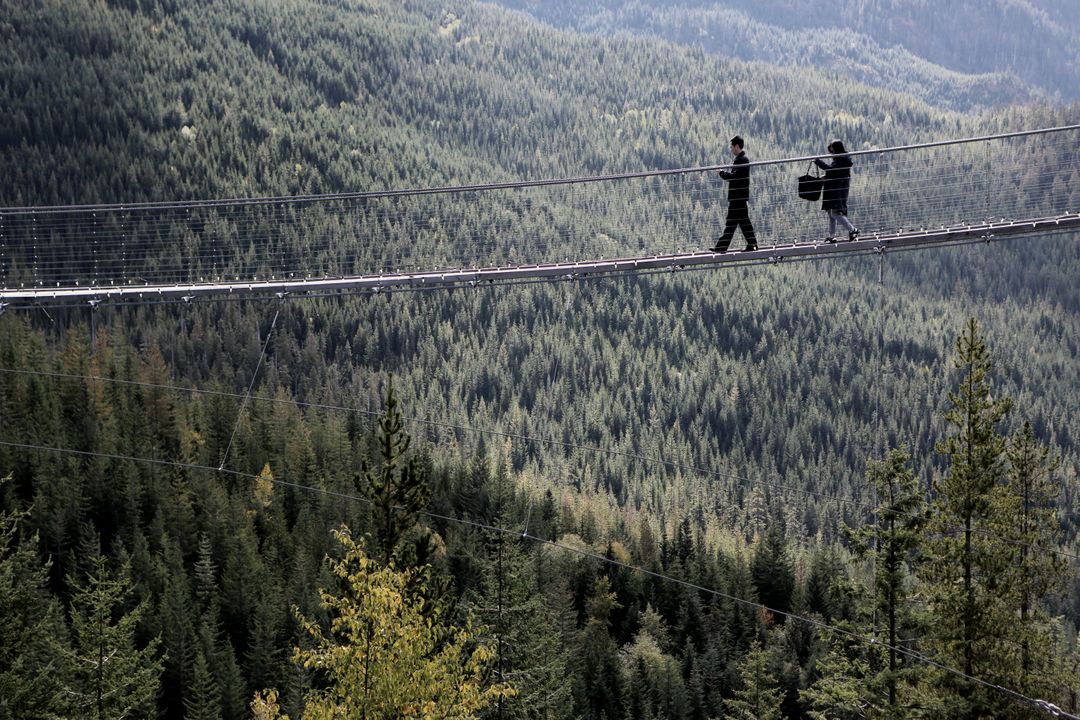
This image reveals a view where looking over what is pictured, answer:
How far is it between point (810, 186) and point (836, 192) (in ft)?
1.27

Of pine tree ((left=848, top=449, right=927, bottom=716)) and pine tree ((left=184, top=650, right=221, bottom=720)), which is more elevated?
pine tree ((left=848, top=449, right=927, bottom=716))

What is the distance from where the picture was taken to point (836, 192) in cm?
2233

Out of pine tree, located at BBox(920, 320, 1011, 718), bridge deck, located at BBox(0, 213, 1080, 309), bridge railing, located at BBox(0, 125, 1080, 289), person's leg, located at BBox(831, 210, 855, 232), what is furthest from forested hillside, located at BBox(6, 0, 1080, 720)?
bridge railing, located at BBox(0, 125, 1080, 289)

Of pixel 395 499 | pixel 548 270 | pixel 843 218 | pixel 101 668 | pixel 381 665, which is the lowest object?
pixel 101 668

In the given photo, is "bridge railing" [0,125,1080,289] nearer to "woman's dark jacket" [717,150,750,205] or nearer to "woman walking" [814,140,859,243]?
"woman's dark jacket" [717,150,750,205]

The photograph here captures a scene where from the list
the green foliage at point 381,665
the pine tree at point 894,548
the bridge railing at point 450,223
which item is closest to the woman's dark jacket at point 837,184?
the green foliage at point 381,665

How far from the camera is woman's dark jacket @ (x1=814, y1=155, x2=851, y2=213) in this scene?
71.9 feet

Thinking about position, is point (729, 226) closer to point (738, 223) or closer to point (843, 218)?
point (738, 223)

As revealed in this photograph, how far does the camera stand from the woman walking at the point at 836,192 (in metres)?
21.9

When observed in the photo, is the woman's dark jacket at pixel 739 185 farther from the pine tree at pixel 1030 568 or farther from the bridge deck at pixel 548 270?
the pine tree at pixel 1030 568

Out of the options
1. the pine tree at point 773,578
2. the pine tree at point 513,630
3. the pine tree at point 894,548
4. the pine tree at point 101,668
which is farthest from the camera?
the pine tree at point 773,578

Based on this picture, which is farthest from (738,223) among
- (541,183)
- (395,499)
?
(395,499)

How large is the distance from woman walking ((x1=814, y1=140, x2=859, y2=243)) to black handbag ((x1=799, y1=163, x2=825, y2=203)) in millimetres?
118

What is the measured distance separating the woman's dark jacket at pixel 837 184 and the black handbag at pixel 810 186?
13 cm
